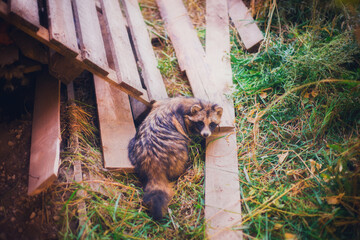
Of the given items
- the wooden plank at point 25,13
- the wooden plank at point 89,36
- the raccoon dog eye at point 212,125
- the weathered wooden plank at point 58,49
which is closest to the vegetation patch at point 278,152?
the raccoon dog eye at point 212,125

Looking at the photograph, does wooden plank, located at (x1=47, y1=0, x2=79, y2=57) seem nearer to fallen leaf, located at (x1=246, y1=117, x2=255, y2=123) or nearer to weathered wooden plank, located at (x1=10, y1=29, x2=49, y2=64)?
weathered wooden plank, located at (x1=10, y1=29, x2=49, y2=64)

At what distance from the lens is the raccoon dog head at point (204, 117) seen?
338 centimetres

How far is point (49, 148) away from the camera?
2.84 meters

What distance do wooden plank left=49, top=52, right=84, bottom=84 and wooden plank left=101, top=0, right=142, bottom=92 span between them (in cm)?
50

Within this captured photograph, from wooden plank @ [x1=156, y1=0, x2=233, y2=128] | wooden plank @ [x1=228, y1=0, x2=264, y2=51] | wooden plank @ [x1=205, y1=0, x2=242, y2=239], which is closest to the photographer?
wooden plank @ [x1=205, y1=0, x2=242, y2=239]

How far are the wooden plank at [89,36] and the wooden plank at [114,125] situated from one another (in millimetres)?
698

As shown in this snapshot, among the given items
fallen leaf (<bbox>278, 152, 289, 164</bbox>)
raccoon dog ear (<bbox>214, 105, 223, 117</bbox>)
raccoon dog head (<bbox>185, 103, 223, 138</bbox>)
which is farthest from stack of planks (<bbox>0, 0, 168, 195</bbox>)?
fallen leaf (<bbox>278, 152, 289, 164</bbox>)

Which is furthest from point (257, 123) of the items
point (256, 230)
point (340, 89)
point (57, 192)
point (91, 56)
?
point (57, 192)

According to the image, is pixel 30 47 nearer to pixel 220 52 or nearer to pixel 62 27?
pixel 62 27

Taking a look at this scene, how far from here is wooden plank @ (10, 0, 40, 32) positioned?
8.02 feet

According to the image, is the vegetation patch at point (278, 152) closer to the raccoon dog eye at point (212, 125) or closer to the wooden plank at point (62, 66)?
the raccoon dog eye at point (212, 125)

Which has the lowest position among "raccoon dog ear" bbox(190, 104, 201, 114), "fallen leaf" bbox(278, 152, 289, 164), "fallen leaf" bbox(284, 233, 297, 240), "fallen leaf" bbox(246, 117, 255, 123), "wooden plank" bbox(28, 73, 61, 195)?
"fallen leaf" bbox(284, 233, 297, 240)

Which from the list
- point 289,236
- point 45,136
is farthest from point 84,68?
point 289,236

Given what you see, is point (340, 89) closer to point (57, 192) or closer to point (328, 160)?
point (328, 160)
